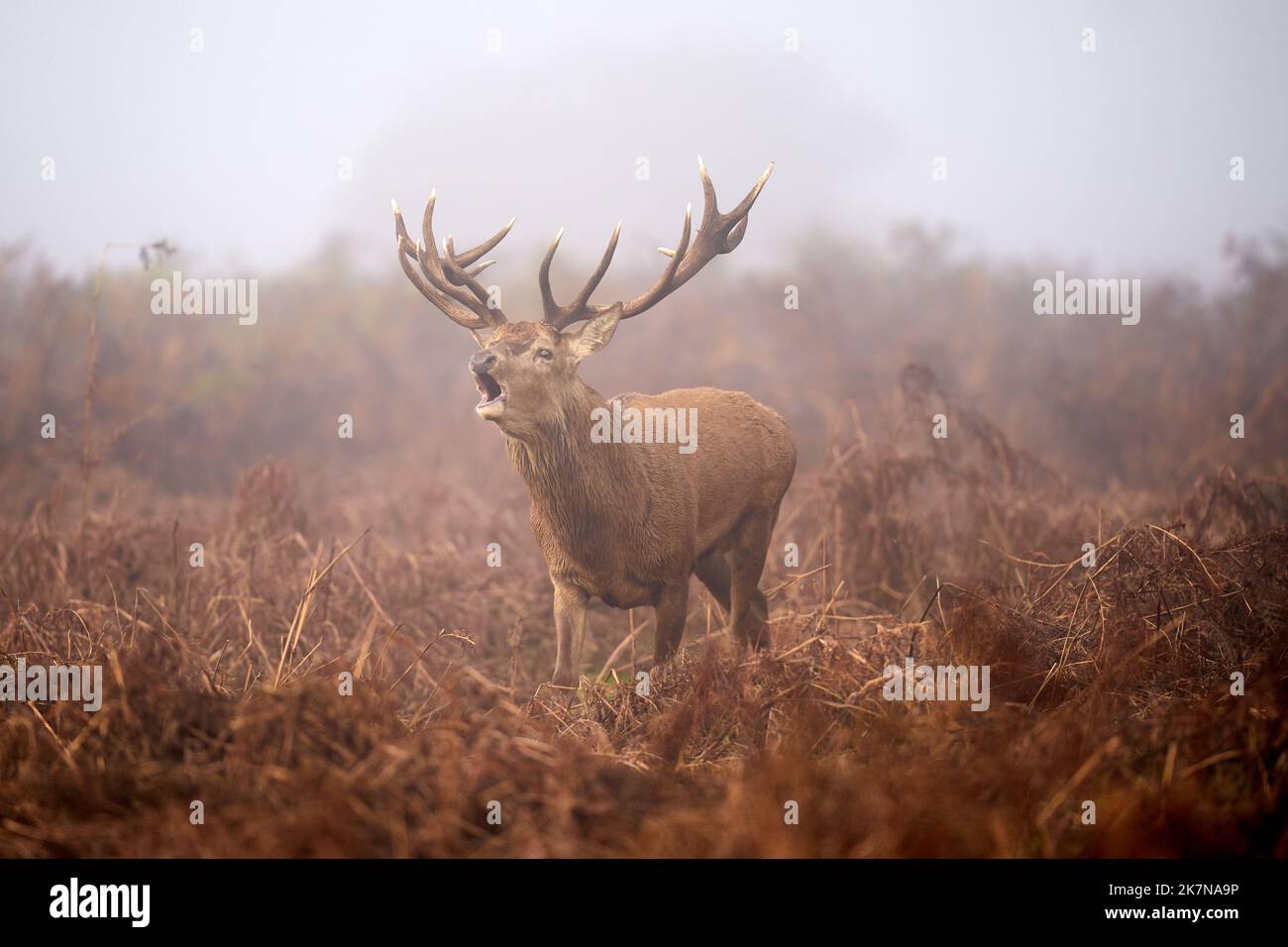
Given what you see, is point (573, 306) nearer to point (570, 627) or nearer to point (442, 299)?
point (442, 299)

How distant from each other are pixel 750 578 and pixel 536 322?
2.43 metres

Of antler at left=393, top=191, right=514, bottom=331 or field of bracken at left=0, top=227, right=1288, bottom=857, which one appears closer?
field of bracken at left=0, top=227, right=1288, bottom=857

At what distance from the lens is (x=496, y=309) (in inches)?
246

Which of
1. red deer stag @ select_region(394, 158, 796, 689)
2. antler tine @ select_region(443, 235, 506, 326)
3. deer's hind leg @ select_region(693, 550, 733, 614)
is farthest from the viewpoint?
deer's hind leg @ select_region(693, 550, 733, 614)

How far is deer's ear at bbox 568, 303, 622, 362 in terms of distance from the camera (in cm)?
615

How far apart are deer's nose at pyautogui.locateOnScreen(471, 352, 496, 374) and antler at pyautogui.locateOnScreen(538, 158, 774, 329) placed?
1.90 feet

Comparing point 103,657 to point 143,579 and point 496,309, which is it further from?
point 143,579

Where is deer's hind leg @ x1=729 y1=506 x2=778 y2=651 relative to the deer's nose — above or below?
below

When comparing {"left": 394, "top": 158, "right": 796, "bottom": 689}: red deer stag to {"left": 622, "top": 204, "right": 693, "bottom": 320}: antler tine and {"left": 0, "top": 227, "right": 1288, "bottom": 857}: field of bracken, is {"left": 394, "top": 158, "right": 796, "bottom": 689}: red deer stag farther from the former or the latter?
{"left": 0, "top": 227, "right": 1288, "bottom": 857}: field of bracken

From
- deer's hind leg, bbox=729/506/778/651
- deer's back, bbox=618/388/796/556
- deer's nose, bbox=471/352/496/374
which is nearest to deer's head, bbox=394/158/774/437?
deer's nose, bbox=471/352/496/374

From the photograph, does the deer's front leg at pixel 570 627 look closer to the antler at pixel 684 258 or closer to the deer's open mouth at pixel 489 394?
the deer's open mouth at pixel 489 394

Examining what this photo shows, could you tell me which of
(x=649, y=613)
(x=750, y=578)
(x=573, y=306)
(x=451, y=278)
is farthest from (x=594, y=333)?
(x=649, y=613)

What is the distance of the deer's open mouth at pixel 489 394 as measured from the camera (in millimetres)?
5555

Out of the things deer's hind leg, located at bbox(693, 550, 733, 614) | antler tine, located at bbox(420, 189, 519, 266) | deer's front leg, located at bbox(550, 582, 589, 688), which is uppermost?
antler tine, located at bbox(420, 189, 519, 266)
